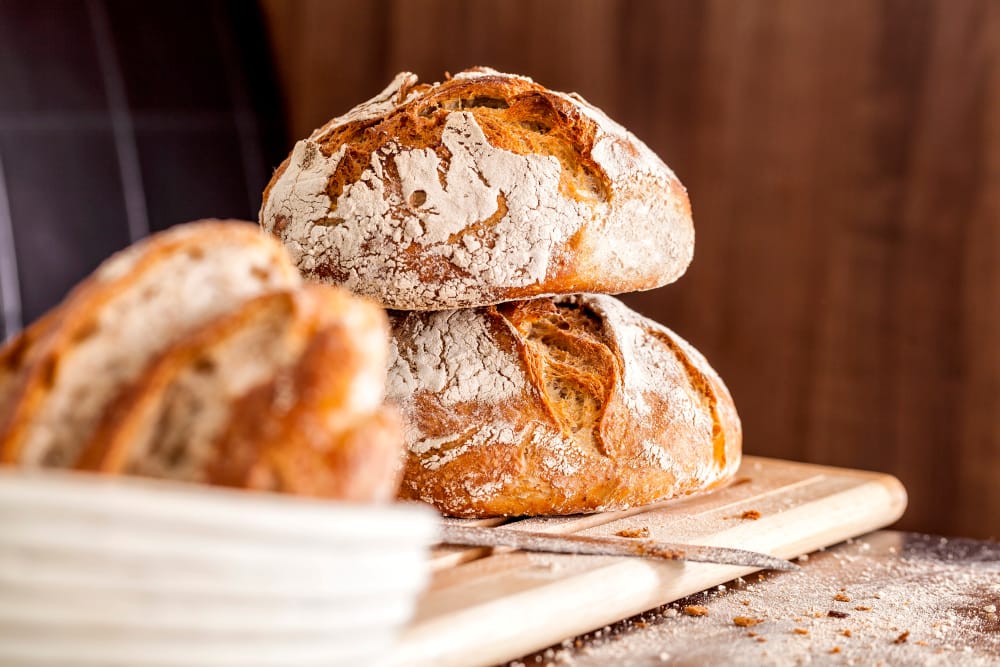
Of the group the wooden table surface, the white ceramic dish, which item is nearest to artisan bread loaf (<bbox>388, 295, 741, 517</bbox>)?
the wooden table surface

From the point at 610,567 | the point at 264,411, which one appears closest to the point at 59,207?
the point at 610,567

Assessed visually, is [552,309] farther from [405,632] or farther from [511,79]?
[405,632]

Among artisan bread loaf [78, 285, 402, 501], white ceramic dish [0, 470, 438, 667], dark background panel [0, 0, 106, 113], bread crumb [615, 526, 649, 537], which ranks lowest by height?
bread crumb [615, 526, 649, 537]

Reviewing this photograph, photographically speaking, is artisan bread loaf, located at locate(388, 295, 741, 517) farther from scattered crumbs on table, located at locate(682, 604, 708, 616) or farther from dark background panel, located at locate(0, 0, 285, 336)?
dark background panel, located at locate(0, 0, 285, 336)

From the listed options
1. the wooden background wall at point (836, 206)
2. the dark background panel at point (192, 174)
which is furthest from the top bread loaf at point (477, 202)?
the dark background panel at point (192, 174)

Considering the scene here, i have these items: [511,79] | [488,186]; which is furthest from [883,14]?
[488,186]
